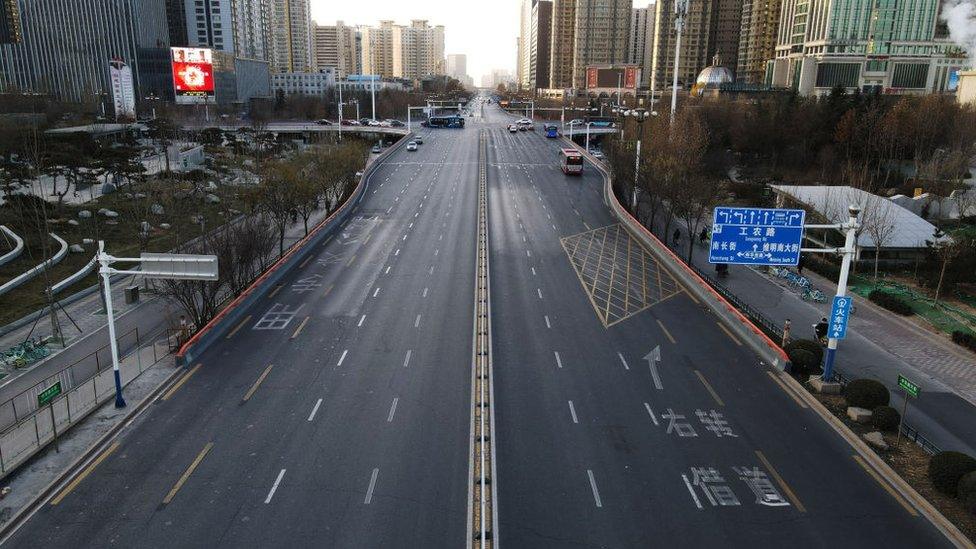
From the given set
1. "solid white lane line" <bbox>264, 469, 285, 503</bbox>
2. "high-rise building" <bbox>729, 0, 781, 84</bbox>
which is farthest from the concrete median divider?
"high-rise building" <bbox>729, 0, 781, 84</bbox>

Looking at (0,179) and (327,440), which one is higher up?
(0,179)

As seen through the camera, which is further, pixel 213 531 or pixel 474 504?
pixel 474 504

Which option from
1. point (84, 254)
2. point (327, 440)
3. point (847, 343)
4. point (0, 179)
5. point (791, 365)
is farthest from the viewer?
point (0, 179)

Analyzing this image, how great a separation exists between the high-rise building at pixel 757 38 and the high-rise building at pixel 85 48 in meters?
164

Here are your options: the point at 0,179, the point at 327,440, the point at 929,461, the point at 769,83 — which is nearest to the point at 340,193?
the point at 0,179

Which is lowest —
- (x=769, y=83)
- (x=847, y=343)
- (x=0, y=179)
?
(x=847, y=343)

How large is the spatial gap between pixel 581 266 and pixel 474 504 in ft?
81.0

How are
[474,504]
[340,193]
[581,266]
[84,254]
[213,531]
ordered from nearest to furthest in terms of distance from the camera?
1. [213,531]
2. [474,504]
3. [581,266]
4. [84,254]
5. [340,193]

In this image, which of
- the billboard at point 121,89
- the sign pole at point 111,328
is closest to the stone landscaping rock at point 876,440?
the sign pole at point 111,328

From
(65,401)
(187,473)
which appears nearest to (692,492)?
(187,473)

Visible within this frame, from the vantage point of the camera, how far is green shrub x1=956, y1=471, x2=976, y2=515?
15642 mm

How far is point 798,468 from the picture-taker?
58.8 ft

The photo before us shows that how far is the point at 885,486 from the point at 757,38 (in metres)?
199

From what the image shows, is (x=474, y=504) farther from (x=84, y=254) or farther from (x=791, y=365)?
(x=84, y=254)
